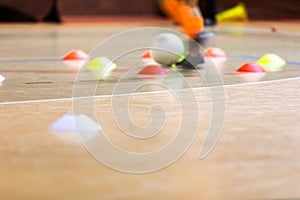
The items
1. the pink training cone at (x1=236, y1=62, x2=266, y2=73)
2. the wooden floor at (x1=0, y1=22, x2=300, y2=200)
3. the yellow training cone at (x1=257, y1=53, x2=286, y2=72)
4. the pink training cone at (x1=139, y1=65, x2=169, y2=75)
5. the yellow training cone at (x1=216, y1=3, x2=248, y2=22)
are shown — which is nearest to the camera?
the wooden floor at (x1=0, y1=22, x2=300, y2=200)

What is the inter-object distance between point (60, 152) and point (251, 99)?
0.74 m

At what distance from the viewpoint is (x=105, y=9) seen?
26.3 ft

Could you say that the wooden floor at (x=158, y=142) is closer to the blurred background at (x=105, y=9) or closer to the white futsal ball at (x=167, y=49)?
the white futsal ball at (x=167, y=49)

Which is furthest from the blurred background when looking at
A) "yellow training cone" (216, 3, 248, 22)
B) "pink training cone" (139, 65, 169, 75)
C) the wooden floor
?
"pink training cone" (139, 65, 169, 75)

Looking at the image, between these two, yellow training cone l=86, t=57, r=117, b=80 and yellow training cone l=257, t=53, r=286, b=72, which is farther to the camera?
yellow training cone l=257, t=53, r=286, b=72

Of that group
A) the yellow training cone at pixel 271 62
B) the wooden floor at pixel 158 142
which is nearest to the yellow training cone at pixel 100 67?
the wooden floor at pixel 158 142

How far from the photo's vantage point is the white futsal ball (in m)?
2.52

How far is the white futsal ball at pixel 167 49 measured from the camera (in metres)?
2.52

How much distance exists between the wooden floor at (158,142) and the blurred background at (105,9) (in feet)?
14.1

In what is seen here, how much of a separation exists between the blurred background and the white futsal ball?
4344 mm

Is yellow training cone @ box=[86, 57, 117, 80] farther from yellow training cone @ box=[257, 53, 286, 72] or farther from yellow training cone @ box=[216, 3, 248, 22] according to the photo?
yellow training cone @ box=[216, 3, 248, 22]

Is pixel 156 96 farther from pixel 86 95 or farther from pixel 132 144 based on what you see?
pixel 132 144

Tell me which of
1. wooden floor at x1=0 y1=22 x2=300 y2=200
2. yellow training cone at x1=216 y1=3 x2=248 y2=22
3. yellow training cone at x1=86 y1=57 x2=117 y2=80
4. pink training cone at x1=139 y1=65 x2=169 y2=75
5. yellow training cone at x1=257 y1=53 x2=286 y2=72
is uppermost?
wooden floor at x1=0 y1=22 x2=300 y2=200

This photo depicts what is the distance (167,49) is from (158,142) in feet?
4.06
